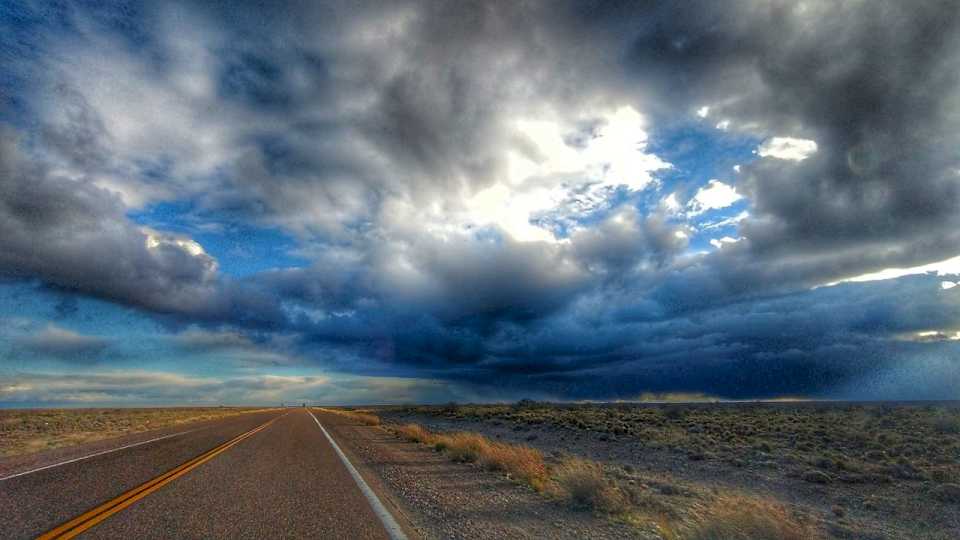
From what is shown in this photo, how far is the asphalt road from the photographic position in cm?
678

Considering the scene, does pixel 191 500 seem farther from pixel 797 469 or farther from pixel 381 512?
pixel 797 469

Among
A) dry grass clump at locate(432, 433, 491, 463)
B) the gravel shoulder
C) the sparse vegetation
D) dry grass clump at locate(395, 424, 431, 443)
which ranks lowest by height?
the sparse vegetation

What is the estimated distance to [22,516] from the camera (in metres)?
7.26

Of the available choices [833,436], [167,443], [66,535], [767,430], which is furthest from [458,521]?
[767,430]

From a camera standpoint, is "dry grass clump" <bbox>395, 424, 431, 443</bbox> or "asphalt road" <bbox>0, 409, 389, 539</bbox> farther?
"dry grass clump" <bbox>395, 424, 431, 443</bbox>

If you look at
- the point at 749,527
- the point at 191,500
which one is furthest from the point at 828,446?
the point at 191,500

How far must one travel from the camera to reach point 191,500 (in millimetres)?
8672

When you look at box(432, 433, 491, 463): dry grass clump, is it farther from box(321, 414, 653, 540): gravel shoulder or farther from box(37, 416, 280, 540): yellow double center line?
box(37, 416, 280, 540): yellow double center line

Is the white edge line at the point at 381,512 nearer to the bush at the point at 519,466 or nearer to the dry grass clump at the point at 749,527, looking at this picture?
the bush at the point at 519,466

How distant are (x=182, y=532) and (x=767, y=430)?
1246 inches

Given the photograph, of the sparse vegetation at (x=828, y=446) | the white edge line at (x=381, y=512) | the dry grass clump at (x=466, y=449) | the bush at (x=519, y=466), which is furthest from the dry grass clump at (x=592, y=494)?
the sparse vegetation at (x=828, y=446)

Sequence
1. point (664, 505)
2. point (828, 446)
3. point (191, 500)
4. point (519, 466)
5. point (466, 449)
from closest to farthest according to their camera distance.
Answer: point (191, 500)
point (664, 505)
point (519, 466)
point (466, 449)
point (828, 446)

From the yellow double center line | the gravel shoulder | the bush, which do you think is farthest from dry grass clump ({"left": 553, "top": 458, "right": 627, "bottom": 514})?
the yellow double center line

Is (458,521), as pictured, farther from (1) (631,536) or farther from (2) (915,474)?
(2) (915,474)
